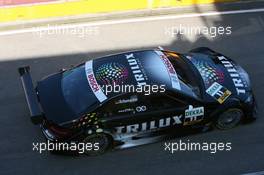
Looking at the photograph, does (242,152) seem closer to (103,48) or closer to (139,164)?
(139,164)

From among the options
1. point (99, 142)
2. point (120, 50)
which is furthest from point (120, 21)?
point (99, 142)

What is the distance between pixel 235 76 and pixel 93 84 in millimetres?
2856

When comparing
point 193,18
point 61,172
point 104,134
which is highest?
point 193,18

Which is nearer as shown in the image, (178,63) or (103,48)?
(178,63)

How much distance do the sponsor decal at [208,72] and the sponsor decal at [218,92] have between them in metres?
0.09

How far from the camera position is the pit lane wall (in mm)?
13391

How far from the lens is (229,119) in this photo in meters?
10.5

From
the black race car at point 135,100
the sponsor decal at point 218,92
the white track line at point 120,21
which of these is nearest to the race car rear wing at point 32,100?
the black race car at point 135,100

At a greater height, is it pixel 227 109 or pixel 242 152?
pixel 227 109

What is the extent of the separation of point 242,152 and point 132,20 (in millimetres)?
4912

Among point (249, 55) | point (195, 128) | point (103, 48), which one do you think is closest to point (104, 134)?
point (195, 128)

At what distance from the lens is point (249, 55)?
41.5 feet

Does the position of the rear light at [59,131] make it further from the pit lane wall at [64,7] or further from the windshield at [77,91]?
the pit lane wall at [64,7]

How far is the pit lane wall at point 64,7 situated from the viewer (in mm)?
13391
